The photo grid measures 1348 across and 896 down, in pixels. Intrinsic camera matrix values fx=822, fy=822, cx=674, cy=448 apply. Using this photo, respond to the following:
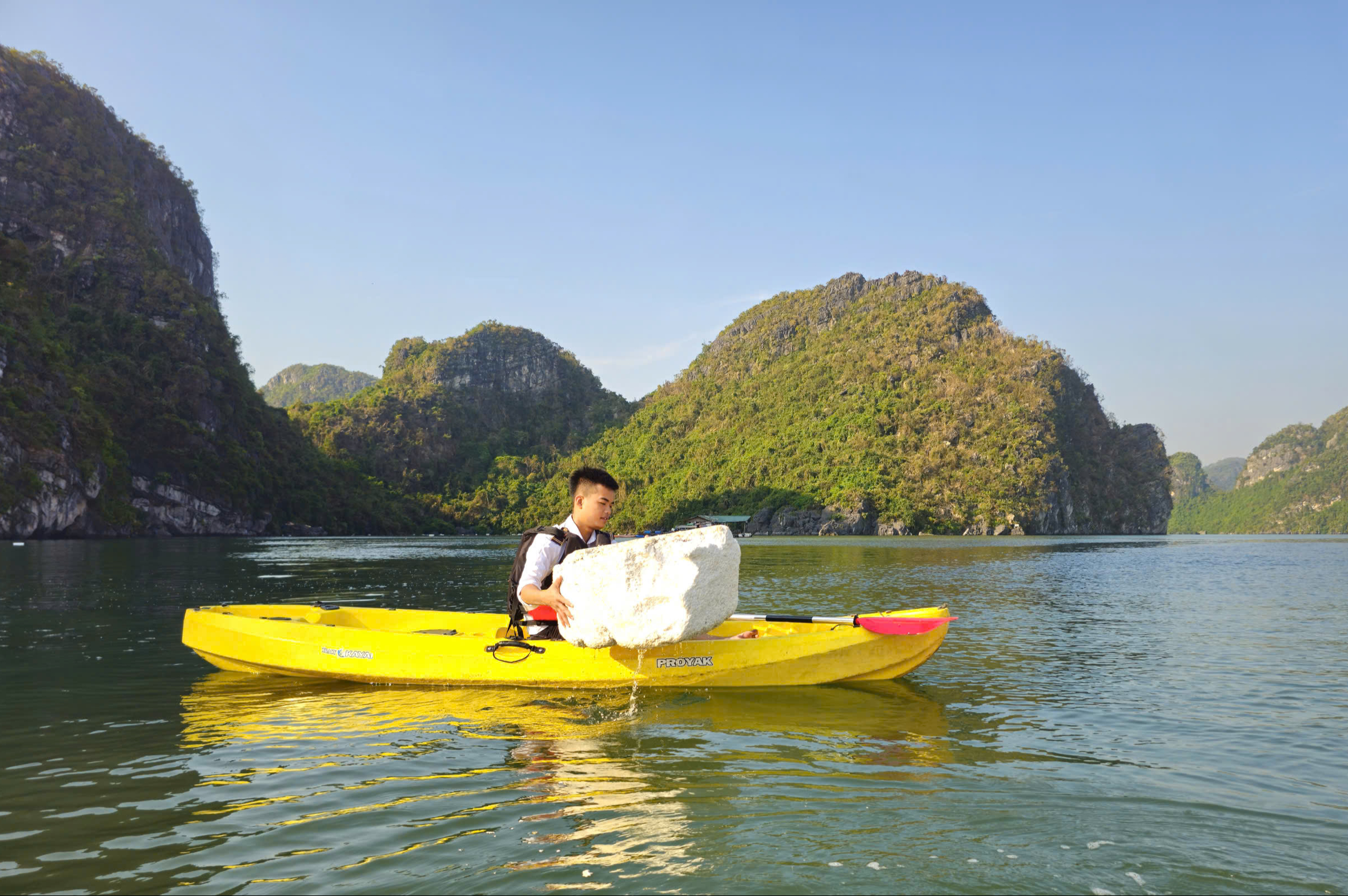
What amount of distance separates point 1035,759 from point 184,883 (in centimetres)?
572

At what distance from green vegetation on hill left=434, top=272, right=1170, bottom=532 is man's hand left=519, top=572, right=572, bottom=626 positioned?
9635 cm

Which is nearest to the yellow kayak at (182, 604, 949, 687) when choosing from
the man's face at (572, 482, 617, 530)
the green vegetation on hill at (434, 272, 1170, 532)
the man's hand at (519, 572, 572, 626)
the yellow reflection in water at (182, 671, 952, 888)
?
the yellow reflection in water at (182, 671, 952, 888)

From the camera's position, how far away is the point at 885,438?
384 feet

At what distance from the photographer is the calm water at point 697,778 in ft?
13.9

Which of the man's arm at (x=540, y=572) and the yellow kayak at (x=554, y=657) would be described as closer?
the man's arm at (x=540, y=572)

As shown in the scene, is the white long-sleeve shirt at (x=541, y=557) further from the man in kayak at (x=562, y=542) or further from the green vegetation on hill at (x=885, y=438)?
the green vegetation on hill at (x=885, y=438)

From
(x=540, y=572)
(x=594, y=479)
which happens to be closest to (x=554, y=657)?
(x=540, y=572)

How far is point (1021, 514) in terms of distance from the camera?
332ft

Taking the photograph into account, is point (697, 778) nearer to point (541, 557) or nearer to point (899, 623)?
point (541, 557)

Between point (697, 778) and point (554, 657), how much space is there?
2890 mm

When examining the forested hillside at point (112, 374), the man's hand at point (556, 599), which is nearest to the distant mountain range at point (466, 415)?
the forested hillside at point (112, 374)

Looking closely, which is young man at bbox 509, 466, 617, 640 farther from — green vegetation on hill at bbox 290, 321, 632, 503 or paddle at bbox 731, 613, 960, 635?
green vegetation on hill at bbox 290, 321, 632, 503

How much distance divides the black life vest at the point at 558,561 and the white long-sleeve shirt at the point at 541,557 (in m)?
0.02

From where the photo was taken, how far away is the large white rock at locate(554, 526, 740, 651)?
7184 millimetres
